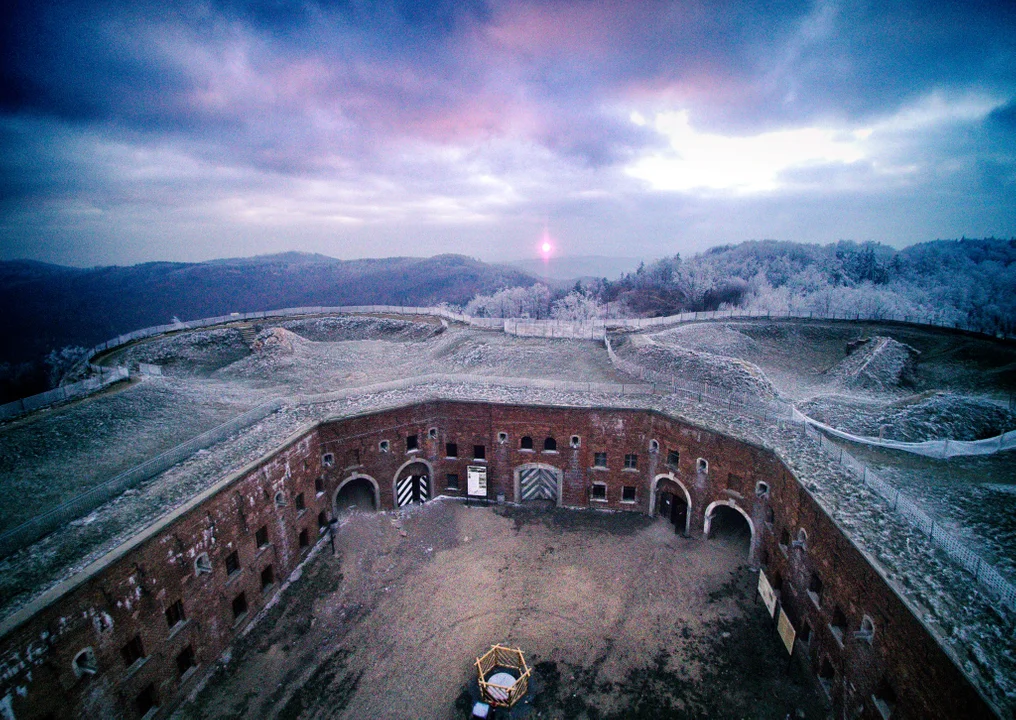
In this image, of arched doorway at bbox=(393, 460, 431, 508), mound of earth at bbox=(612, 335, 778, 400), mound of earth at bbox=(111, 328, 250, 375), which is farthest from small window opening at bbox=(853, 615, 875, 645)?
mound of earth at bbox=(111, 328, 250, 375)

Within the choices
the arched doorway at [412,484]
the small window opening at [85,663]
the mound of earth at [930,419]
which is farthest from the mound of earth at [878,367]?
the small window opening at [85,663]

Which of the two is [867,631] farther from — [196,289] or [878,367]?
[196,289]

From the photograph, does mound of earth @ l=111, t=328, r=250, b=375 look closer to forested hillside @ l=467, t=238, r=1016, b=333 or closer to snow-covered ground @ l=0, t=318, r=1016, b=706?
snow-covered ground @ l=0, t=318, r=1016, b=706

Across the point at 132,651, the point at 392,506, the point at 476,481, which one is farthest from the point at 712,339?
the point at 132,651

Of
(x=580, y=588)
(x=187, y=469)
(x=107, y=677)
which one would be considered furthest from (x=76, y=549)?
(x=580, y=588)

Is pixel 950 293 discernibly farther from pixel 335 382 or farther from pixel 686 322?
pixel 335 382

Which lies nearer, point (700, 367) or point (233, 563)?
point (233, 563)
